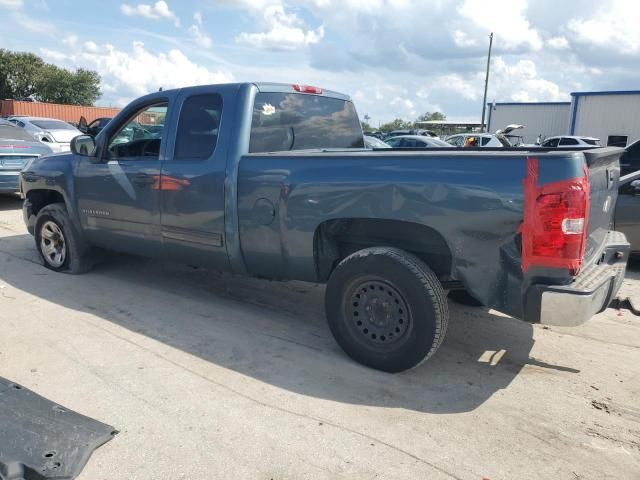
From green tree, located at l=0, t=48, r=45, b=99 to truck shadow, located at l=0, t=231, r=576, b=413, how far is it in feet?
179

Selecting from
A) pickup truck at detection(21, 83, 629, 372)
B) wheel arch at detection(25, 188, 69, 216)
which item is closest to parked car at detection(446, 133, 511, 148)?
pickup truck at detection(21, 83, 629, 372)

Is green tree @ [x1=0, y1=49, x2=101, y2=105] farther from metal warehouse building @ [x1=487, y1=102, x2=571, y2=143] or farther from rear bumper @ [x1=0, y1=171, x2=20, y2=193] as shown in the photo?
rear bumper @ [x1=0, y1=171, x2=20, y2=193]

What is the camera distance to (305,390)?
137 inches

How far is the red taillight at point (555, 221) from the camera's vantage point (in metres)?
2.93

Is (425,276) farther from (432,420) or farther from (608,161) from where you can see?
(608,161)

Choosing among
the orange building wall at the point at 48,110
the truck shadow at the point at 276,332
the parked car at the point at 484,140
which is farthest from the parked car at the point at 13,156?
the orange building wall at the point at 48,110

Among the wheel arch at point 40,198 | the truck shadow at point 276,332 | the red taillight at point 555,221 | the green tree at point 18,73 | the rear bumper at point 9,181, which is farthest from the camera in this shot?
the green tree at point 18,73

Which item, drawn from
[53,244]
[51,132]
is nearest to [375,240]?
[53,244]

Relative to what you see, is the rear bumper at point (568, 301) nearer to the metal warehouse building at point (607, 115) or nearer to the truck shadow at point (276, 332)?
the truck shadow at point (276, 332)

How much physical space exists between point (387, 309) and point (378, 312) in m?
0.08

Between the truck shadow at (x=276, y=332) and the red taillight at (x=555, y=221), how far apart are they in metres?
1.02

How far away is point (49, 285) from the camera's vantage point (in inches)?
217

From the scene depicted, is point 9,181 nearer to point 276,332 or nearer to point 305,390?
point 276,332

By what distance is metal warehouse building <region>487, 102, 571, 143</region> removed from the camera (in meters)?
35.9
